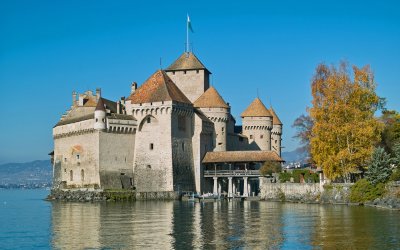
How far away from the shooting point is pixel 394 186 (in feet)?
167

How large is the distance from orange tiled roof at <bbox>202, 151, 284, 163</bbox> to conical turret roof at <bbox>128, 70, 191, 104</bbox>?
21.8ft

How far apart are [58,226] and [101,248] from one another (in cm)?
1229

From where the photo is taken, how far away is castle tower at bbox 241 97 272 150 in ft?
281

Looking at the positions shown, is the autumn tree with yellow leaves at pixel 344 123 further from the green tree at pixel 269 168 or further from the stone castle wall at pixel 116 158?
the stone castle wall at pixel 116 158

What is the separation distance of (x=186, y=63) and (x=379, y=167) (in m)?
36.1

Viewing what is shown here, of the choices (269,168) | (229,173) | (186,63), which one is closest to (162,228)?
(269,168)

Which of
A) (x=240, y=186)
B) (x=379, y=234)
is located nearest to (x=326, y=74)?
(x=240, y=186)

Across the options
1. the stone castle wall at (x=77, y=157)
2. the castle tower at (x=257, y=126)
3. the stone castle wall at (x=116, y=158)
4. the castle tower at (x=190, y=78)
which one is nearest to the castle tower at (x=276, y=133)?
the castle tower at (x=257, y=126)

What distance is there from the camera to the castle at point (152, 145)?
2763 inches

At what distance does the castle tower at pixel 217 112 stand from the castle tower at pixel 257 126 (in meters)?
6.99

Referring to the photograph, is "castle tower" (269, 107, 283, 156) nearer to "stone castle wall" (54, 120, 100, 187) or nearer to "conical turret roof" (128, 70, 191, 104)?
"conical turret roof" (128, 70, 191, 104)

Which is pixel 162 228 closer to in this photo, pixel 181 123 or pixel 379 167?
pixel 379 167

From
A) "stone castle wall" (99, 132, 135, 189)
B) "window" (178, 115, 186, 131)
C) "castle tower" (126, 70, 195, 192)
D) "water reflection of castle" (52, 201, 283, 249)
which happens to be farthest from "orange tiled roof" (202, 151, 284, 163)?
"water reflection of castle" (52, 201, 283, 249)

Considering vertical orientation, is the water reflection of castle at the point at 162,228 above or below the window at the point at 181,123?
below
